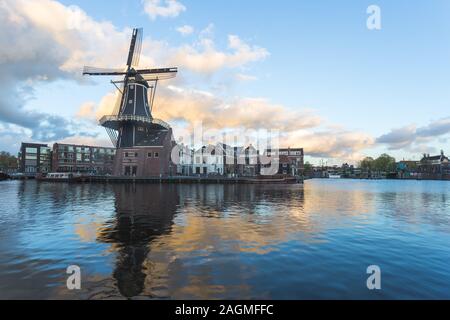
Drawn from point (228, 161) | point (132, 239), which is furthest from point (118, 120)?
point (132, 239)

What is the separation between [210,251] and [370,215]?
17.6 meters

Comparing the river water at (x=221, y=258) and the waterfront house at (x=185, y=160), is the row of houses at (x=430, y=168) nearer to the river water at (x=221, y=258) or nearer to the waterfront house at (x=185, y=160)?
the waterfront house at (x=185, y=160)

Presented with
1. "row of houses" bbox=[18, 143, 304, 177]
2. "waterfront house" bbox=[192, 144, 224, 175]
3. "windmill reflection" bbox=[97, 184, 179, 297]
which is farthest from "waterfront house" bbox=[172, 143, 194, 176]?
"windmill reflection" bbox=[97, 184, 179, 297]

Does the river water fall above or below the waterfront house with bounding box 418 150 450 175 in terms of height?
below

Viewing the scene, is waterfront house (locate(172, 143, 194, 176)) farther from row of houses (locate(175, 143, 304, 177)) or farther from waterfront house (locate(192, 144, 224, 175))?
waterfront house (locate(192, 144, 224, 175))

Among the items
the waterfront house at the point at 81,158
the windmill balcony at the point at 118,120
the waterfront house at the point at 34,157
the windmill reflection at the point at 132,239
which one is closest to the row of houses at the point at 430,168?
the windmill balcony at the point at 118,120

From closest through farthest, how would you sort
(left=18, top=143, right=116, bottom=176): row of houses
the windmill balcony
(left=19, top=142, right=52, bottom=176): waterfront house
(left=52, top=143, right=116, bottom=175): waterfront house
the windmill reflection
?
the windmill reflection < the windmill balcony < (left=52, top=143, right=116, bottom=175): waterfront house < (left=18, top=143, right=116, bottom=176): row of houses < (left=19, top=142, right=52, bottom=176): waterfront house

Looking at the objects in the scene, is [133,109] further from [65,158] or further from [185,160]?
[65,158]

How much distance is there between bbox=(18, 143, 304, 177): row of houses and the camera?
109538 mm

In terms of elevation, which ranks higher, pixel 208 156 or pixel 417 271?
pixel 208 156

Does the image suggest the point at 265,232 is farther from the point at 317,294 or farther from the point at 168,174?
the point at 168,174

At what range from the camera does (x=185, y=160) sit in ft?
367
